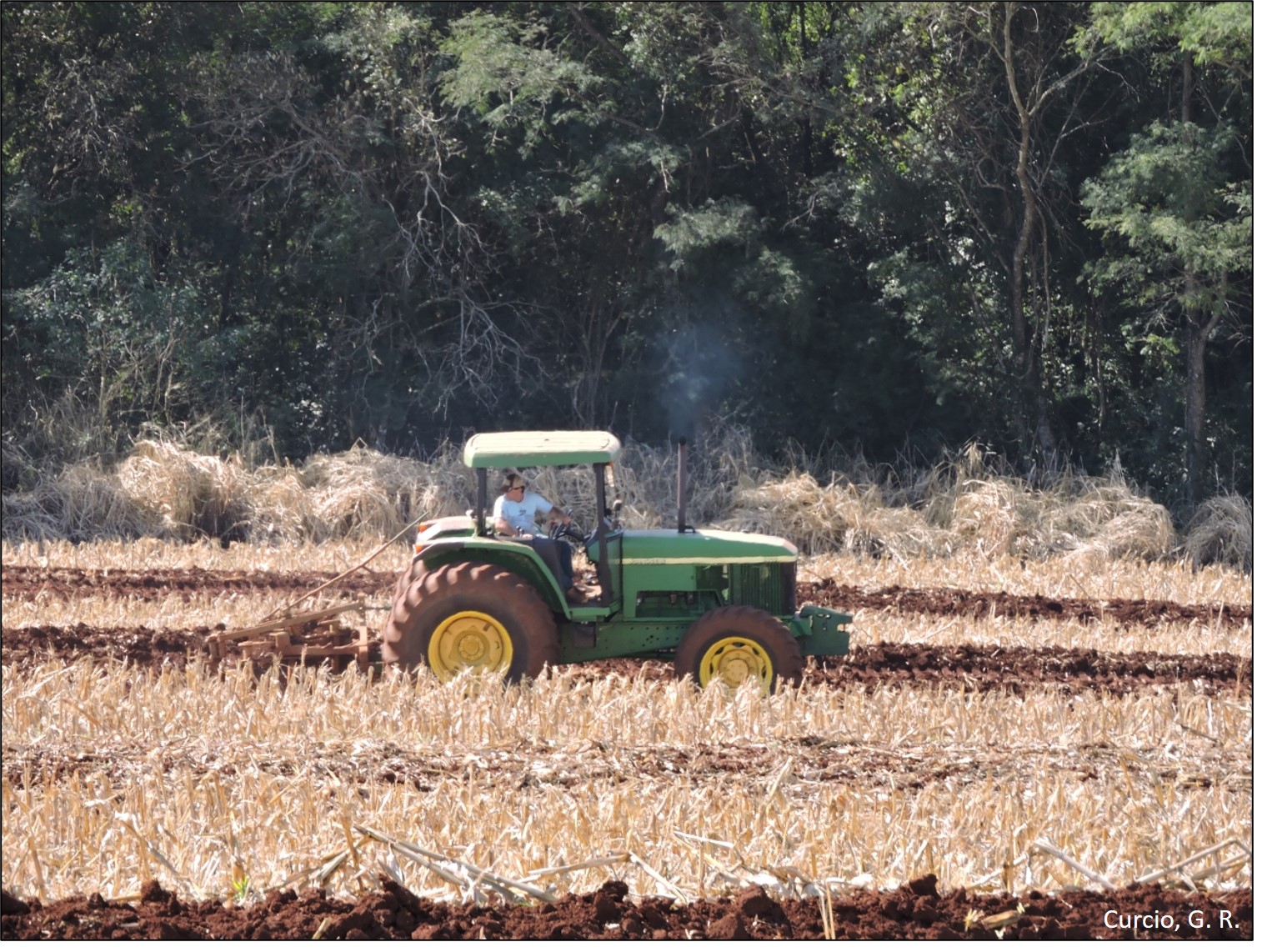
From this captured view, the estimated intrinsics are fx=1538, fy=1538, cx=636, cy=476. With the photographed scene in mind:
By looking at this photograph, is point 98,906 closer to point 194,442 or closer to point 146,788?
point 146,788

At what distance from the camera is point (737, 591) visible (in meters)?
9.31

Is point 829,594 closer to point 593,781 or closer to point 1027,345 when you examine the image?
point 593,781

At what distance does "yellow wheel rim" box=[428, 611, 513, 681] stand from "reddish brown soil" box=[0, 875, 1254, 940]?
10.8 feet

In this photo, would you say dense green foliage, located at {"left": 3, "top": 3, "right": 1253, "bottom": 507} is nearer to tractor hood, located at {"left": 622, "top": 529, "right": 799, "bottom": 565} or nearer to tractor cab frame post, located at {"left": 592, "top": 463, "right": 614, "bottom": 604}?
tractor hood, located at {"left": 622, "top": 529, "right": 799, "bottom": 565}

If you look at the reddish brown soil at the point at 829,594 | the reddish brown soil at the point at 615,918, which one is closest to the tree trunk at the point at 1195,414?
the reddish brown soil at the point at 829,594

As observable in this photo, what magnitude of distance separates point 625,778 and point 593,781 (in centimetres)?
19

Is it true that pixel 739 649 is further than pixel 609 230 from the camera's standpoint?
→ No

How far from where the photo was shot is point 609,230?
2041 cm

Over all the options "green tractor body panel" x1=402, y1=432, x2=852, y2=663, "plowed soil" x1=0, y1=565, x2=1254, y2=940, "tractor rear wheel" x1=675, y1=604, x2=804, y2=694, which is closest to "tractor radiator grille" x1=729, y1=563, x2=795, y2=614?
"green tractor body panel" x1=402, y1=432, x2=852, y2=663

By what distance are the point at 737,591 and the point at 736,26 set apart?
11437 mm

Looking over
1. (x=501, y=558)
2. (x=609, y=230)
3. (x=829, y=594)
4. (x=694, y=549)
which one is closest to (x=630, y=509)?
(x=829, y=594)

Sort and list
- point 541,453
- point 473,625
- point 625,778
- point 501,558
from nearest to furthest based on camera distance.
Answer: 1. point 625,778
2. point 541,453
3. point 473,625
4. point 501,558

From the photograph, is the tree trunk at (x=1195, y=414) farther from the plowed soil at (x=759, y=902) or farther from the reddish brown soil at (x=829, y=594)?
the plowed soil at (x=759, y=902)

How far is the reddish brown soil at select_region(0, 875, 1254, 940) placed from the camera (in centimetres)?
517
